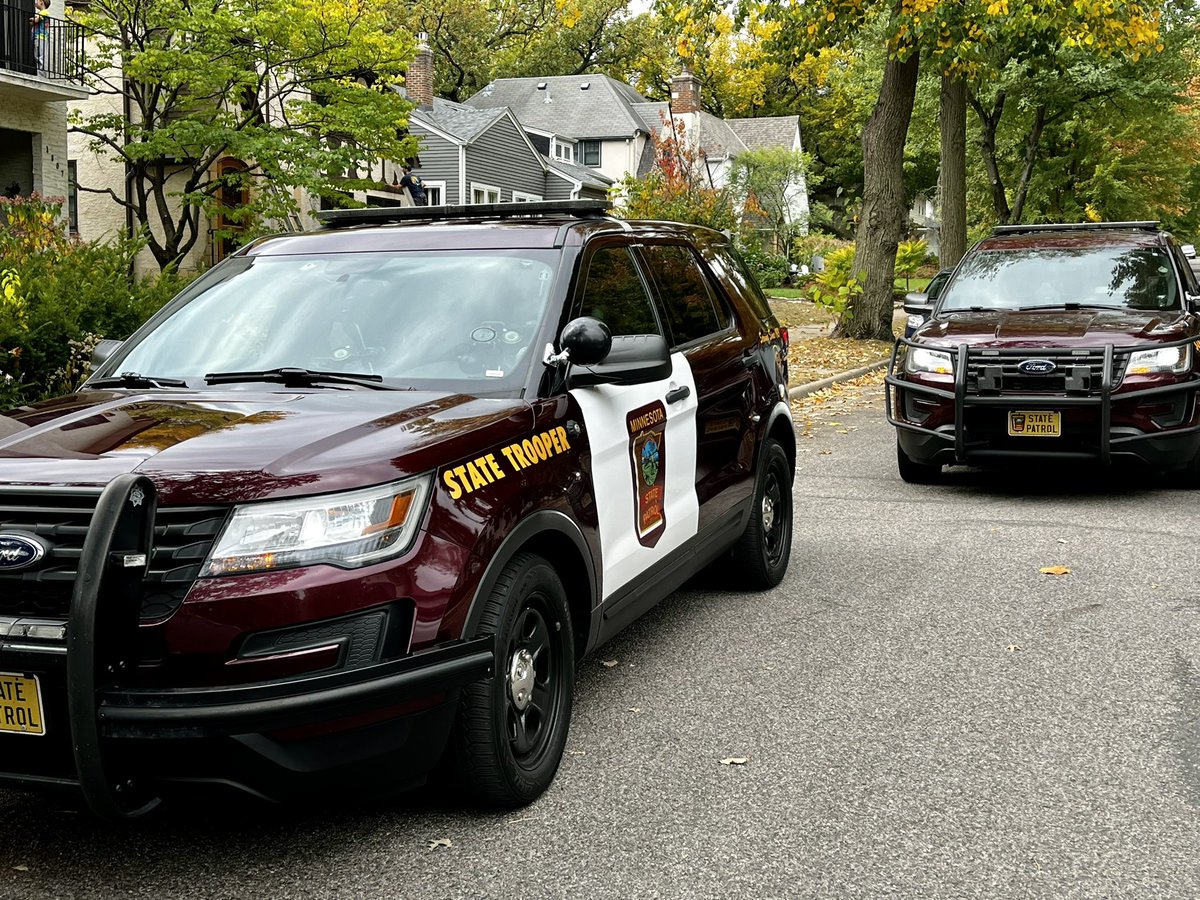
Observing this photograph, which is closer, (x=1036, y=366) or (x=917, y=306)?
(x=1036, y=366)

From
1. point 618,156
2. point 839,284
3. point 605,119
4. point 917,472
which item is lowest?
point 917,472

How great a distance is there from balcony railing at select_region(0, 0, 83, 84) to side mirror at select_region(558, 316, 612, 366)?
746 inches

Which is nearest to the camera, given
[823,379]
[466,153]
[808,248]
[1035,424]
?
[1035,424]

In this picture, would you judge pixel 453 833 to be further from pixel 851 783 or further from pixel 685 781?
pixel 851 783

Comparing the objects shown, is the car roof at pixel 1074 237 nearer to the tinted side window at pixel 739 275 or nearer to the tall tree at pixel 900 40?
the tinted side window at pixel 739 275

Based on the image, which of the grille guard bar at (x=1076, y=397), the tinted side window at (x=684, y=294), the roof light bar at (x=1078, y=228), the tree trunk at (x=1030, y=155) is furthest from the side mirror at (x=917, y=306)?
the tree trunk at (x=1030, y=155)

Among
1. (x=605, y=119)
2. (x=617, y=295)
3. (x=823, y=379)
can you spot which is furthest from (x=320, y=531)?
(x=605, y=119)

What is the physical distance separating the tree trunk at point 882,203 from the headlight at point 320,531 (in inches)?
747

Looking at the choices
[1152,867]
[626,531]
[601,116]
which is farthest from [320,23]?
[601,116]

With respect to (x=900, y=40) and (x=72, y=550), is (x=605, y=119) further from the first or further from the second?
(x=72, y=550)

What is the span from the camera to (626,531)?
4.79 metres

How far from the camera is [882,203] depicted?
2159cm

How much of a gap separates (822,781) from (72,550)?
237 centimetres

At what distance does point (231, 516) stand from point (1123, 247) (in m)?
8.69
